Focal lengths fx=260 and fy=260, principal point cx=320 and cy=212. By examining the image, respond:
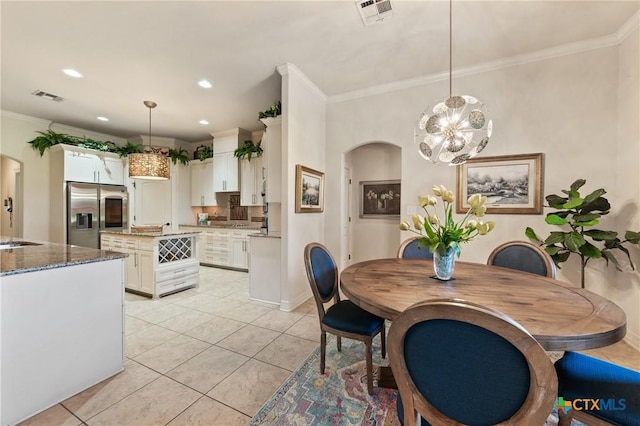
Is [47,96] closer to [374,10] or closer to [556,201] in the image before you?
[374,10]

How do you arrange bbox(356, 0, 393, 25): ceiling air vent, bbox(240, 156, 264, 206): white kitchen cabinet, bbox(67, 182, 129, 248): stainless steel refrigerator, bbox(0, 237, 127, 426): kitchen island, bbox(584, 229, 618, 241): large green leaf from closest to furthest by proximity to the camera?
1. bbox(0, 237, 127, 426): kitchen island
2. bbox(356, 0, 393, 25): ceiling air vent
3. bbox(584, 229, 618, 241): large green leaf
4. bbox(67, 182, 129, 248): stainless steel refrigerator
5. bbox(240, 156, 264, 206): white kitchen cabinet

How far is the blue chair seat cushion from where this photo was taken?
1.73 m

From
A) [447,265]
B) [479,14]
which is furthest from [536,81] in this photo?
[447,265]

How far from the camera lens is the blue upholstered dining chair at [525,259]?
6.43 feet

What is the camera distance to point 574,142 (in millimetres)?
2793

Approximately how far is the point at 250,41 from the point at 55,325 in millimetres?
2840

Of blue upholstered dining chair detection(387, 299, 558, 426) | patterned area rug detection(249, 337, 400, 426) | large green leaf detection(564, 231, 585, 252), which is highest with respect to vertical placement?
large green leaf detection(564, 231, 585, 252)

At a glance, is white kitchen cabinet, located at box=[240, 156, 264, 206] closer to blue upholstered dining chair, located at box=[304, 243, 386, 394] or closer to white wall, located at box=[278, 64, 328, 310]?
white wall, located at box=[278, 64, 328, 310]

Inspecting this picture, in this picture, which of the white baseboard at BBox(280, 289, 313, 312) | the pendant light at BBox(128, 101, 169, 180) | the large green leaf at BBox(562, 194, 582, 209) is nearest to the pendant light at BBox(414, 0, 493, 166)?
the large green leaf at BBox(562, 194, 582, 209)

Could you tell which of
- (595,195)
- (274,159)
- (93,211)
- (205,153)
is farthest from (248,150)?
(595,195)

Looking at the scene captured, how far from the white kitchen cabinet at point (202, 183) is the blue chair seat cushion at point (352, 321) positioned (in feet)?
16.1

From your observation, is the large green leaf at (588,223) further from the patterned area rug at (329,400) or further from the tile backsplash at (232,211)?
the tile backsplash at (232,211)

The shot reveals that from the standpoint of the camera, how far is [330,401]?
5.47 ft

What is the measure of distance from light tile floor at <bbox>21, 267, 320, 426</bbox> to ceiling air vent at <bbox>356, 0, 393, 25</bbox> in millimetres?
3012
